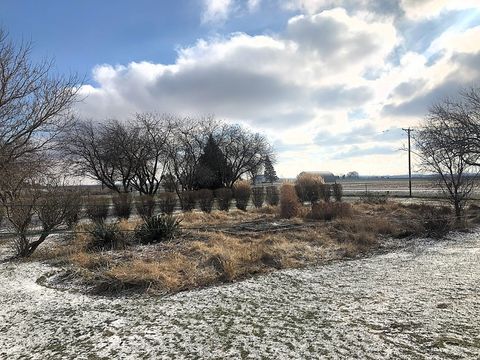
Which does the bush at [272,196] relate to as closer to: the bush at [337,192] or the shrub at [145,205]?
the bush at [337,192]

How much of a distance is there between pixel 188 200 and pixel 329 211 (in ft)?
31.6

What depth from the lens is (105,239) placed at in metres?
10.1

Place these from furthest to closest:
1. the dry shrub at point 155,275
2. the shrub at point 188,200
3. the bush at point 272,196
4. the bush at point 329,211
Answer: the bush at point 272,196
the shrub at point 188,200
the bush at point 329,211
the dry shrub at point 155,275

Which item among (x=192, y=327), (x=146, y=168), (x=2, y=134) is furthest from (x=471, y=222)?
(x=146, y=168)

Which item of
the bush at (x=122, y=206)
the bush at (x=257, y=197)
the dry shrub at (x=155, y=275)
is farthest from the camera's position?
the bush at (x=257, y=197)

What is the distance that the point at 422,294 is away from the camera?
540 cm

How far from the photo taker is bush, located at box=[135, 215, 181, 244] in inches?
415

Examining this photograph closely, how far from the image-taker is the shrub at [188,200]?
72.8 feet

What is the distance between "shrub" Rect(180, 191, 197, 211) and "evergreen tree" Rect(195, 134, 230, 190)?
14946 millimetres

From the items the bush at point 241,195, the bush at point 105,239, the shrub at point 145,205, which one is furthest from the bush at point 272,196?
the bush at point 105,239

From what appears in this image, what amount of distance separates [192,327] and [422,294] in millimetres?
3196

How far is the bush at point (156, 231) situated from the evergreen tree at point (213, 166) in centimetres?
2675

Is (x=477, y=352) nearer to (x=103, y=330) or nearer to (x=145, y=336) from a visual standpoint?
(x=145, y=336)

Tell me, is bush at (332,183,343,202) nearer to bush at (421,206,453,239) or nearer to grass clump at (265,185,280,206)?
grass clump at (265,185,280,206)
